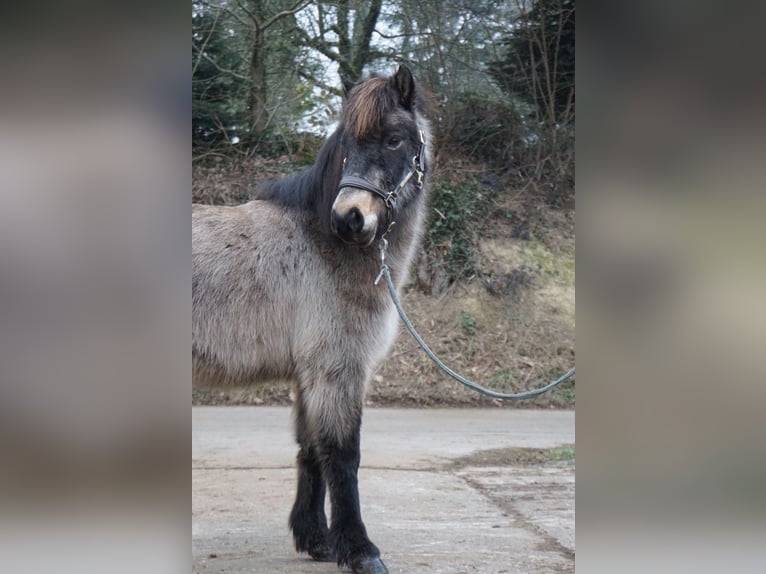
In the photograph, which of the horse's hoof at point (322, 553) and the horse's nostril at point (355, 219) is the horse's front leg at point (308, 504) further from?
the horse's nostril at point (355, 219)

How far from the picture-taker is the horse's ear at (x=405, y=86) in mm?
3324

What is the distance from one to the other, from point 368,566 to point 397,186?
1.55 m

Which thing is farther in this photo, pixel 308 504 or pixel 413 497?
pixel 413 497

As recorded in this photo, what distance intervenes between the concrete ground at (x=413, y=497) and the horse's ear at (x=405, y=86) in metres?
1.98

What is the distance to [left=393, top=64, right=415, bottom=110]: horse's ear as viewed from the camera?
3.32m

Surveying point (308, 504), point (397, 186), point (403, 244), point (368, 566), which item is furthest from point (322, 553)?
point (397, 186)

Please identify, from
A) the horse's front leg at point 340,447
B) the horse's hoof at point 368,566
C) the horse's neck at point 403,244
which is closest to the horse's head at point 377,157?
the horse's neck at point 403,244

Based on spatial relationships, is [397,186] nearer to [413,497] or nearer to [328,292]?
[328,292]

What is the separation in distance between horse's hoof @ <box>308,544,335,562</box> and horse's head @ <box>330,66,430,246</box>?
139 cm

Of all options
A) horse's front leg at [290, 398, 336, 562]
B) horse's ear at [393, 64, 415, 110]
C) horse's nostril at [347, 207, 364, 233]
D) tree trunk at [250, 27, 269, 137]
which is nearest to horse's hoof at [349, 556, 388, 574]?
horse's front leg at [290, 398, 336, 562]

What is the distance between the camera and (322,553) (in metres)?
3.49
